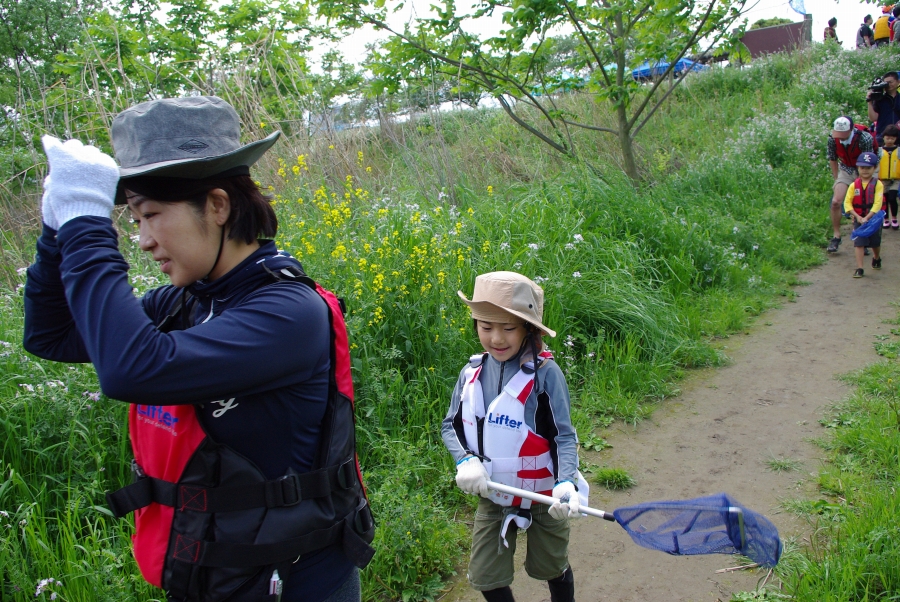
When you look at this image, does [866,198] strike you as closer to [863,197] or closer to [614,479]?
[863,197]

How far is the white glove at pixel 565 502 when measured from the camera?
226 centimetres

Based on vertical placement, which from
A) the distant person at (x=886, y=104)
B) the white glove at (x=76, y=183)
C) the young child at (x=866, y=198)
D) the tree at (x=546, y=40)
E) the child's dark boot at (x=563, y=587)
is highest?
the tree at (x=546, y=40)

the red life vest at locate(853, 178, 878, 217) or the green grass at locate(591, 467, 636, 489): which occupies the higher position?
the red life vest at locate(853, 178, 878, 217)

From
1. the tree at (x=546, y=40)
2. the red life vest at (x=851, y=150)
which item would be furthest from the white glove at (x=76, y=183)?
the red life vest at (x=851, y=150)

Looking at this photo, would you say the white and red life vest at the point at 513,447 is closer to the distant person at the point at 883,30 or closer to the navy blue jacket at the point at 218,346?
the navy blue jacket at the point at 218,346

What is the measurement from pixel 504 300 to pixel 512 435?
501 mm

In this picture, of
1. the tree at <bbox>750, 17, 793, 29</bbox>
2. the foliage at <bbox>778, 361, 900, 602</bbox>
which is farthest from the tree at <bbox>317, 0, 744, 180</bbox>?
the tree at <bbox>750, 17, 793, 29</bbox>

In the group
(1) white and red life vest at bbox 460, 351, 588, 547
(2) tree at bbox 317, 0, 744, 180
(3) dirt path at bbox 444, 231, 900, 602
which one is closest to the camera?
(1) white and red life vest at bbox 460, 351, 588, 547

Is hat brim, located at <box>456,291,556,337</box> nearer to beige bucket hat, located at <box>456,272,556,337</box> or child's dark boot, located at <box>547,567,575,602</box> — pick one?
beige bucket hat, located at <box>456,272,556,337</box>

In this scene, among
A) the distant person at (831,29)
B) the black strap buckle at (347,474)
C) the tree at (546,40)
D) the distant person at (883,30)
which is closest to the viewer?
the black strap buckle at (347,474)

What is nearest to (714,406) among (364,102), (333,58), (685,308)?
(685,308)

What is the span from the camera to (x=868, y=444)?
3.94 metres

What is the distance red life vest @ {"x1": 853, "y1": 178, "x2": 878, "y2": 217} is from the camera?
26.0ft

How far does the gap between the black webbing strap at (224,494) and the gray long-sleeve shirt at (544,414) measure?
1.07 m
